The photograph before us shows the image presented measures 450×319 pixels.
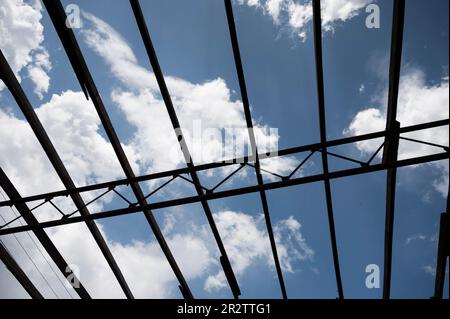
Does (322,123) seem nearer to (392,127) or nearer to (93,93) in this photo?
(392,127)

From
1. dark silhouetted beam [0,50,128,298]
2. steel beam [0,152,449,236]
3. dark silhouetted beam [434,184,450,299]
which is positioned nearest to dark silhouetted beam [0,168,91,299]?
steel beam [0,152,449,236]

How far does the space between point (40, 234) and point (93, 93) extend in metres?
4.51

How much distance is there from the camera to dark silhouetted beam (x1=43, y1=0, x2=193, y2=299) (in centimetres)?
571

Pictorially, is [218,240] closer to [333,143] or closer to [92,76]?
[333,143]

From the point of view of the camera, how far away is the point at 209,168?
7.50 metres

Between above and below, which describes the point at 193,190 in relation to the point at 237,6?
below

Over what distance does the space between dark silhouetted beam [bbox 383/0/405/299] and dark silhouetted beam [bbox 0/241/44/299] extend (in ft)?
33.2

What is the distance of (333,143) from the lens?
6.90 meters

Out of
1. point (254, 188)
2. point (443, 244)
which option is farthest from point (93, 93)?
point (443, 244)

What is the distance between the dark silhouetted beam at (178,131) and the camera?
5.84 m

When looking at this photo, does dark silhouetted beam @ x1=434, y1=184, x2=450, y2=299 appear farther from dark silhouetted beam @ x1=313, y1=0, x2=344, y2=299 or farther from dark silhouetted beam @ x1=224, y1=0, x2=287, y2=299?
dark silhouetted beam @ x1=224, y1=0, x2=287, y2=299
